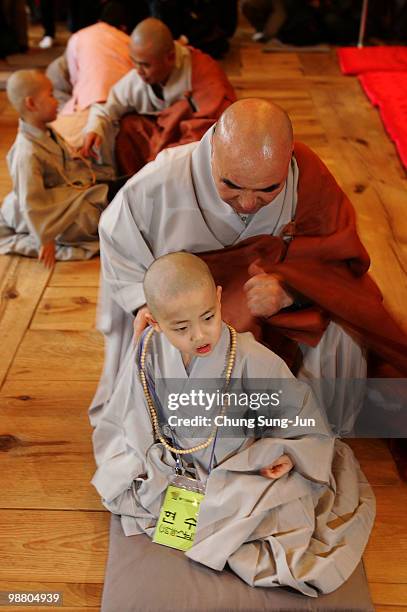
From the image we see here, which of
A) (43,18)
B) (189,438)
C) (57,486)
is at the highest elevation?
(189,438)

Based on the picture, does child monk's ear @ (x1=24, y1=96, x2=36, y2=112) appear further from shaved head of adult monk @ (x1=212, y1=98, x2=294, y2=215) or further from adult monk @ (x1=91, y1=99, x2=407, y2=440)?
shaved head of adult monk @ (x1=212, y1=98, x2=294, y2=215)

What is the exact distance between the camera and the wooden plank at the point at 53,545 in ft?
6.44

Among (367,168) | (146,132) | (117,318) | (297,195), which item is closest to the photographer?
(297,195)

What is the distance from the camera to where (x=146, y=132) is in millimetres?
3674

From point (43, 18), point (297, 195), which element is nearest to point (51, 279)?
point (297, 195)

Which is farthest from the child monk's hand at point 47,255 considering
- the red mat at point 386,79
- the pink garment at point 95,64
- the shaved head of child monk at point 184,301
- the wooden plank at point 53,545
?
the red mat at point 386,79

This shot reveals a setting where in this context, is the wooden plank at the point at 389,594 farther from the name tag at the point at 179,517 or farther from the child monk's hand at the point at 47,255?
the child monk's hand at the point at 47,255

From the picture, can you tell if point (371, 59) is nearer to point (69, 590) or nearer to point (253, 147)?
point (253, 147)

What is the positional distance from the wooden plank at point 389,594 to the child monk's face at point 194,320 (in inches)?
27.9

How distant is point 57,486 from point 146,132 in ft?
6.45

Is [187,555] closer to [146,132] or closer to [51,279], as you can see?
[51,279]

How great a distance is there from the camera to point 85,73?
4.15 metres

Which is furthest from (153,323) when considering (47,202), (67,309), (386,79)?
(386,79)

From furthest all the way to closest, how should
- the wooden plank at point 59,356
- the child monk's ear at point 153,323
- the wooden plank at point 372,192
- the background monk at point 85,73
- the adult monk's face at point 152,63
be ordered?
the background monk at point 85,73 < the adult monk's face at point 152,63 < the wooden plank at point 372,192 < the wooden plank at point 59,356 < the child monk's ear at point 153,323
